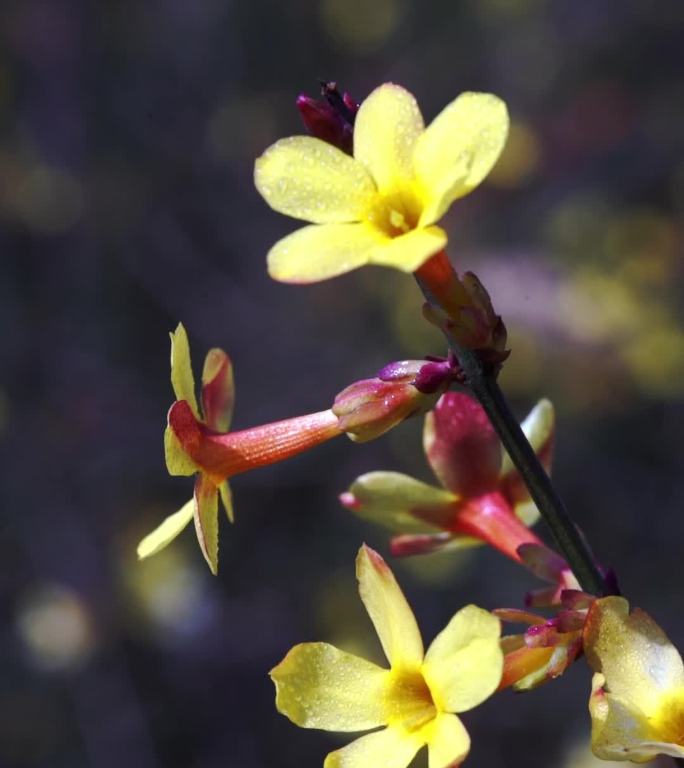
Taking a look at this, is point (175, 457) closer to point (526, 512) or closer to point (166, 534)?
point (166, 534)

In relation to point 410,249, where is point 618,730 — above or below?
below

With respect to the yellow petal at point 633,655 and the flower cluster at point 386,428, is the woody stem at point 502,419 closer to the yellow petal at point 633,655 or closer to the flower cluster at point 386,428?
the flower cluster at point 386,428

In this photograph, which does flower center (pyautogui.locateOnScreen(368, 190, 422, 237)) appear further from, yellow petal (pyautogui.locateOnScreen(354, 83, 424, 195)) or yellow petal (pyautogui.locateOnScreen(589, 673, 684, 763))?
yellow petal (pyautogui.locateOnScreen(589, 673, 684, 763))

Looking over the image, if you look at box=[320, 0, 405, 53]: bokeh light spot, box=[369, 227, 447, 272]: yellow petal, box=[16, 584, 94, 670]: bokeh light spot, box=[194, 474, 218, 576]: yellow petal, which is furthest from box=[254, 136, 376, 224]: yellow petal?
box=[320, 0, 405, 53]: bokeh light spot

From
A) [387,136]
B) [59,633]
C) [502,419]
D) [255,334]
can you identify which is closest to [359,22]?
[255,334]

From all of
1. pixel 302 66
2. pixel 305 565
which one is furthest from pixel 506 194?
pixel 305 565

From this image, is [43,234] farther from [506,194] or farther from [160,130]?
[506,194]

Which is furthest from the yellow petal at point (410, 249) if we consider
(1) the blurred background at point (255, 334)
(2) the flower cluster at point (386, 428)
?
(1) the blurred background at point (255, 334)
